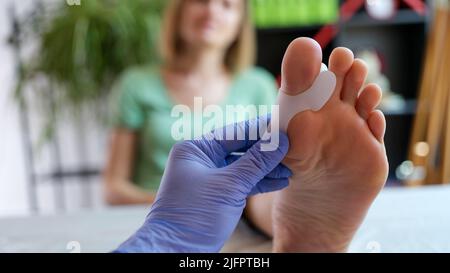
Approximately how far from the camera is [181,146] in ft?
1.10

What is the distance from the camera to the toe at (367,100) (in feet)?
1.12

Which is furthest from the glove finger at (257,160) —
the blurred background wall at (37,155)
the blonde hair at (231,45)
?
the blonde hair at (231,45)

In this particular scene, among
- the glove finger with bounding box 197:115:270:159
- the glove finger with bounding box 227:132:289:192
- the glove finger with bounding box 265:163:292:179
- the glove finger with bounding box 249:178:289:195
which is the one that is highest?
the glove finger with bounding box 197:115:270:159

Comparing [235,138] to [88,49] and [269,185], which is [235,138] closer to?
[269,185]

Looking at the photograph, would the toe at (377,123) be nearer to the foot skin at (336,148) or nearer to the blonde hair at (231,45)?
the foot skin at (336,148)

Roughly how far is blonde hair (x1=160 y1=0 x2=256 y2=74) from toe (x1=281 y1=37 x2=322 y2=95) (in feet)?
1.72

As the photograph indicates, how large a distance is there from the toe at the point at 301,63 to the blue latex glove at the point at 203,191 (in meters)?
0.04

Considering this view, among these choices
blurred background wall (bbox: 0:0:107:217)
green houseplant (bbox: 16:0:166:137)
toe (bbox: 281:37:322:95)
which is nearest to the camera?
toe (bbox: 281:37:322:95)

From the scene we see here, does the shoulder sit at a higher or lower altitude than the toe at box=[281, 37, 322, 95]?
lower

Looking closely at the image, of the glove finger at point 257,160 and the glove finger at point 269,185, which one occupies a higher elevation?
the glove finger at point 257,160

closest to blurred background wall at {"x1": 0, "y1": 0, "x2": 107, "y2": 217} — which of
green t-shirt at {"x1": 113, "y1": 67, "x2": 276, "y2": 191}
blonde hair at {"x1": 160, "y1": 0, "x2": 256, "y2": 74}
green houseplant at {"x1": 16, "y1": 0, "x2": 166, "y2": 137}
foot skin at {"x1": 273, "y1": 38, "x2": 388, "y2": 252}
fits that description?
green houseplant at {"x1": 16, "y1": 0, "x2": 166, "y2": 137}

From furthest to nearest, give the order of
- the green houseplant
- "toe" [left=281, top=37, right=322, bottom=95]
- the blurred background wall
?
1. the green houseplant
2. the blurred background wall
3. "toe" [left=281, top=37, right=322, bottom=95]

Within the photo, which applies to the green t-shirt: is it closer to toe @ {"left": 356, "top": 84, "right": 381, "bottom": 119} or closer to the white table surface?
the white table surface

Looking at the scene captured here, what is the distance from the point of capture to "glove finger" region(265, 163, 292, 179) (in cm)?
35
